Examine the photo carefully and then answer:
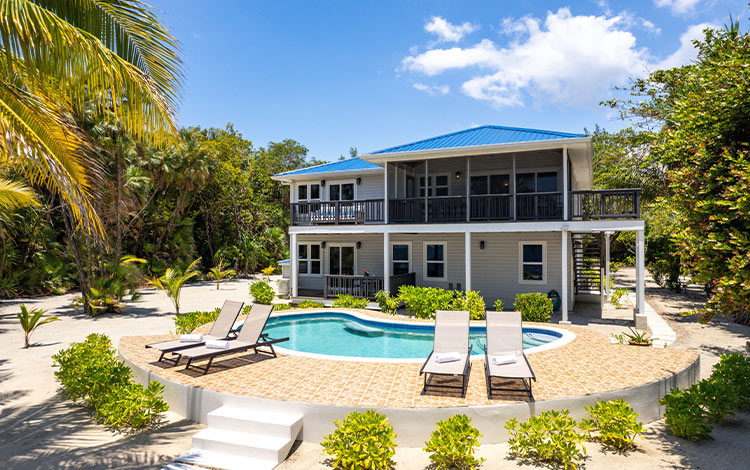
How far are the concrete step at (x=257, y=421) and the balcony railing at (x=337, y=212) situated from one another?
38.8 feet

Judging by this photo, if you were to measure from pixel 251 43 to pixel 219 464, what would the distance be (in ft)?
69.9

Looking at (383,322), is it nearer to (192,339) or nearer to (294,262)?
(192,339)

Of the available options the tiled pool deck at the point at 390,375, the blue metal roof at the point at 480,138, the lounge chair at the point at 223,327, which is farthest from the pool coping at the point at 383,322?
the blue metal roof at the point at 480,138

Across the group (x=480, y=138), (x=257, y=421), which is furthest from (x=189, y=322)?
(x=480, y=138)

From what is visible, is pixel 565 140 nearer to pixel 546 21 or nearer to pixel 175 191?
pixel 546 21

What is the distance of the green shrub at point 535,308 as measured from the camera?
13.0m

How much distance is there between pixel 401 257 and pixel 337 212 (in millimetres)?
3775

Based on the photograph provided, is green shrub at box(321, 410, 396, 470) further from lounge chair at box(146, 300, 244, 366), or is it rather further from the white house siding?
the white house siding

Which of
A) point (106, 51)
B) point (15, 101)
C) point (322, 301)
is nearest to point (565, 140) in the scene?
point (322, 301)

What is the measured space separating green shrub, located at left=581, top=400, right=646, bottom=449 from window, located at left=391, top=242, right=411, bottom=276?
1341cm

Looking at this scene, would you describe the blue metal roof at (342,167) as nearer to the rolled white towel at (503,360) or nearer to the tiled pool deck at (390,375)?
the tiled pool deck at (390,375)

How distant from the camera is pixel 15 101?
4953 mm

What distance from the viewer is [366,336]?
1202 cm

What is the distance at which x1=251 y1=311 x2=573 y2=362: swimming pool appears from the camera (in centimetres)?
1033
